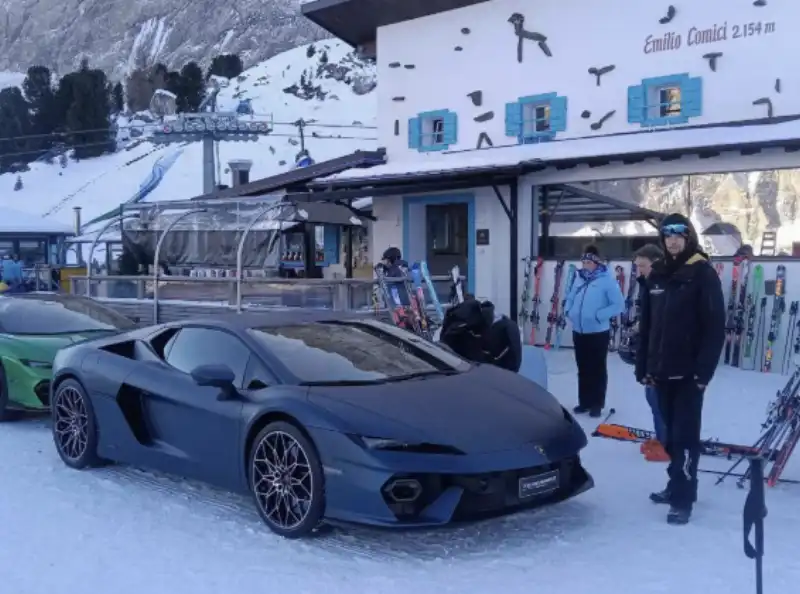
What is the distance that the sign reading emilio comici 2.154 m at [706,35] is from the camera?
1262 cm

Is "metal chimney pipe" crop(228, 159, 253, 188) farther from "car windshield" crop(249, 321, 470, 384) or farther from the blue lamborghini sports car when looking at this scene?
"car windshield" crop(249, 321, 470, 384)

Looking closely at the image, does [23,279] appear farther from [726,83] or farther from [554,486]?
[554,486]

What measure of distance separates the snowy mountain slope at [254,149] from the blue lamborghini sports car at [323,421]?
44570 millimetres

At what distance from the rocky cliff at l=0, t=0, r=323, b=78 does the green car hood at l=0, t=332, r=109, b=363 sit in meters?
117

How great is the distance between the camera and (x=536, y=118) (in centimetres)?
1511

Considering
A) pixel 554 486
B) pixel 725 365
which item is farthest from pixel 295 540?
pixel 725 365

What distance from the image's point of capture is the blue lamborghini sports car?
4.72m

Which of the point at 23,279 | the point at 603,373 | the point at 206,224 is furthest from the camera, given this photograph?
the point at 23,279

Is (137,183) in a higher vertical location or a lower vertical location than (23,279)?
higher

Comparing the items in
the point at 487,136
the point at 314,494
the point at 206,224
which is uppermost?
the point at 487,136

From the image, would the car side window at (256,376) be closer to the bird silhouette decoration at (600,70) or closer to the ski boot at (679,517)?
the ski boot at (679,517)

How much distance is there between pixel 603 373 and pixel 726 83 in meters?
6.24

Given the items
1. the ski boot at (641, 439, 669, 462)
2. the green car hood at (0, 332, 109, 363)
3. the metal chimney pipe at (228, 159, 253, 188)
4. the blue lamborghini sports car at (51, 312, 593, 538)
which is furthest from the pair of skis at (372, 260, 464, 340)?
the metal chimney pipe at (228, 159, 253, 188)

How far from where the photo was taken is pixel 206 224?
1512 centimetres
